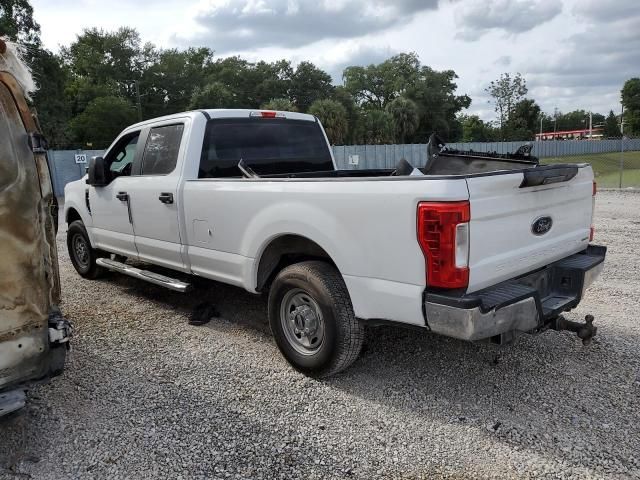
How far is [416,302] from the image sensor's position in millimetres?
3049

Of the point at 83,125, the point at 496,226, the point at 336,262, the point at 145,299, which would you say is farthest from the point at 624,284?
the point at 83,125

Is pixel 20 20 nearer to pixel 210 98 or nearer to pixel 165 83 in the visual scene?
pixel 210 98

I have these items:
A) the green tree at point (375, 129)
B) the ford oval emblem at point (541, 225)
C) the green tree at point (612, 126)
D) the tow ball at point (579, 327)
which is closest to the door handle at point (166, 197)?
the ford oval emblem at point (541, 225)

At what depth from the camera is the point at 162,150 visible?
17.0ft

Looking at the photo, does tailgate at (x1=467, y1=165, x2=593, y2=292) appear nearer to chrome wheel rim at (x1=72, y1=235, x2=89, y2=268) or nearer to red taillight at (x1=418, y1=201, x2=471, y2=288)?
red taillight at (x1=418, y1=201, x2=471, y2=288)

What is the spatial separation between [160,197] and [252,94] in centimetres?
6736

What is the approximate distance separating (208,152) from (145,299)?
7.08 feet

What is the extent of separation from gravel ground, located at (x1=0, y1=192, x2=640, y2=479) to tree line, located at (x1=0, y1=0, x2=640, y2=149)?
3456 centimetres

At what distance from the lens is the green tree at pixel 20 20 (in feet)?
105

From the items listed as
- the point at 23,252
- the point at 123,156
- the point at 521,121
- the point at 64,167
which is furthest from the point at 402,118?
the point at 23,252

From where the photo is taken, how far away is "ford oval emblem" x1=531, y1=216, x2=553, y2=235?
3.43m

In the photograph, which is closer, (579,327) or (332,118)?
(579,327)

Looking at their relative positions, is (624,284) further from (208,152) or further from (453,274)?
(208,152)

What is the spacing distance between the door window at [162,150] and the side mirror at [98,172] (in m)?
0.65
